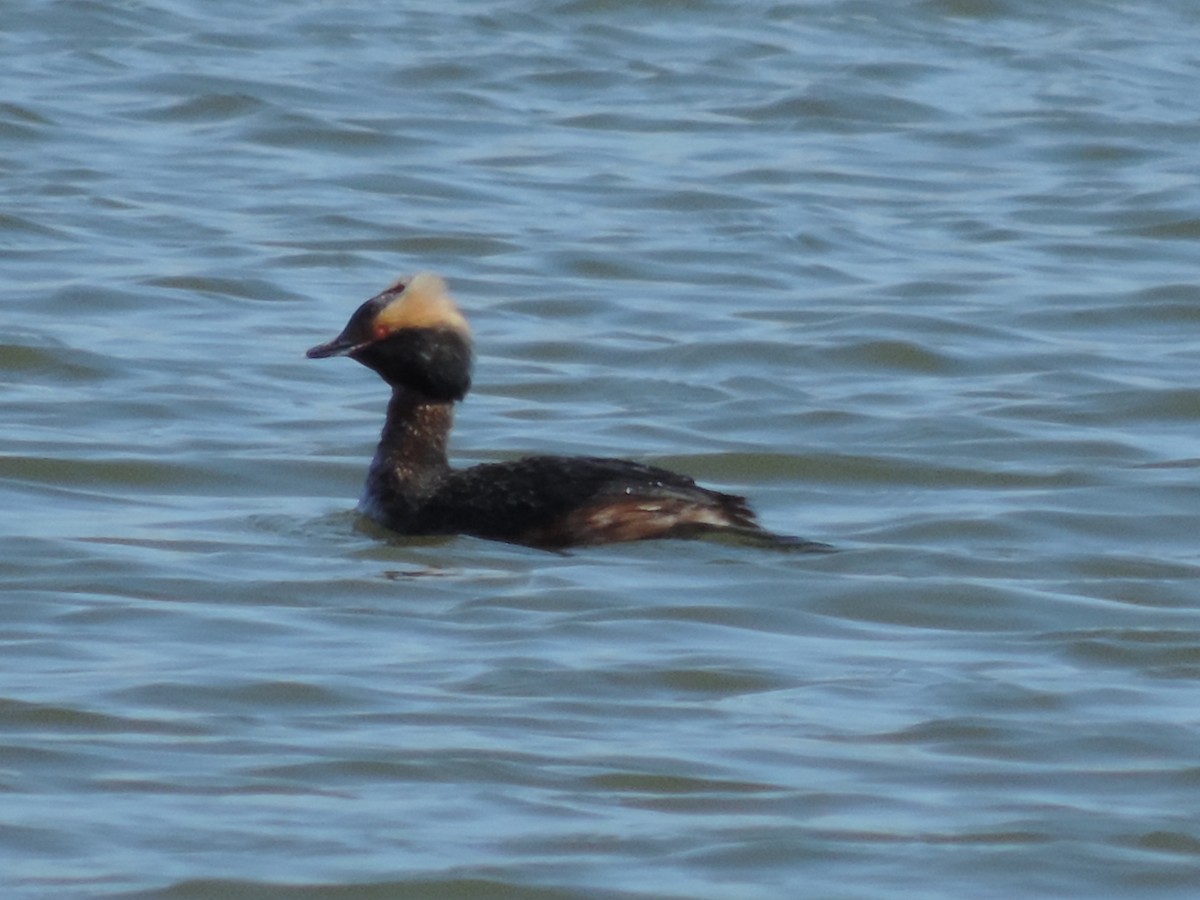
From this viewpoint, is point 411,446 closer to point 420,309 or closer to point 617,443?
point 420,309

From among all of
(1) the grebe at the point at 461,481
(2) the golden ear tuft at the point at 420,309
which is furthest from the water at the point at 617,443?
(2) the golden ear tuft at the point at 420,309

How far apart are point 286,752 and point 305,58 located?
1358cm

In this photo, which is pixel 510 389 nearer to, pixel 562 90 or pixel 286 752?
pixel 286 752

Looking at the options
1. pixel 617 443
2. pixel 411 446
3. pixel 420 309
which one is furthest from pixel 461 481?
pixel 617 443

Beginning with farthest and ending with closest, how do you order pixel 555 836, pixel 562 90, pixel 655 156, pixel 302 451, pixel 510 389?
pixel 562 90
pixel 655 156
pixel 510 389
pixel 302 451
pixel 555 836

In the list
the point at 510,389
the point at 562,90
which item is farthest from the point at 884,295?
the point at 562,90

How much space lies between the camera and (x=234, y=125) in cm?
1764

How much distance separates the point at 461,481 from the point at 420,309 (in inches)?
24.3

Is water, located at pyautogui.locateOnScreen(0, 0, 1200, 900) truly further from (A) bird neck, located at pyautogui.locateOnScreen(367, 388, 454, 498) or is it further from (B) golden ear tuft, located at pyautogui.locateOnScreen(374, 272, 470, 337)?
(B) golden ear tuft, located at pyautogui.locateOnScreen(374, 272, 470, 337)

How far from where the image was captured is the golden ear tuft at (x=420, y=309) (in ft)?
31.5

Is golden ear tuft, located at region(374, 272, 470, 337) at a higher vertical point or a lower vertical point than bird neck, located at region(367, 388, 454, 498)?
higher

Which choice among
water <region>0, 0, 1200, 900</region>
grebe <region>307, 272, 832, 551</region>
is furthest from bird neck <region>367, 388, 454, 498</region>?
water <region>0, 0, 1200, 900</region>

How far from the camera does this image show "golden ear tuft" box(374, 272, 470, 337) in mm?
9602

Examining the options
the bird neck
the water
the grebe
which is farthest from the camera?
the bird neck
